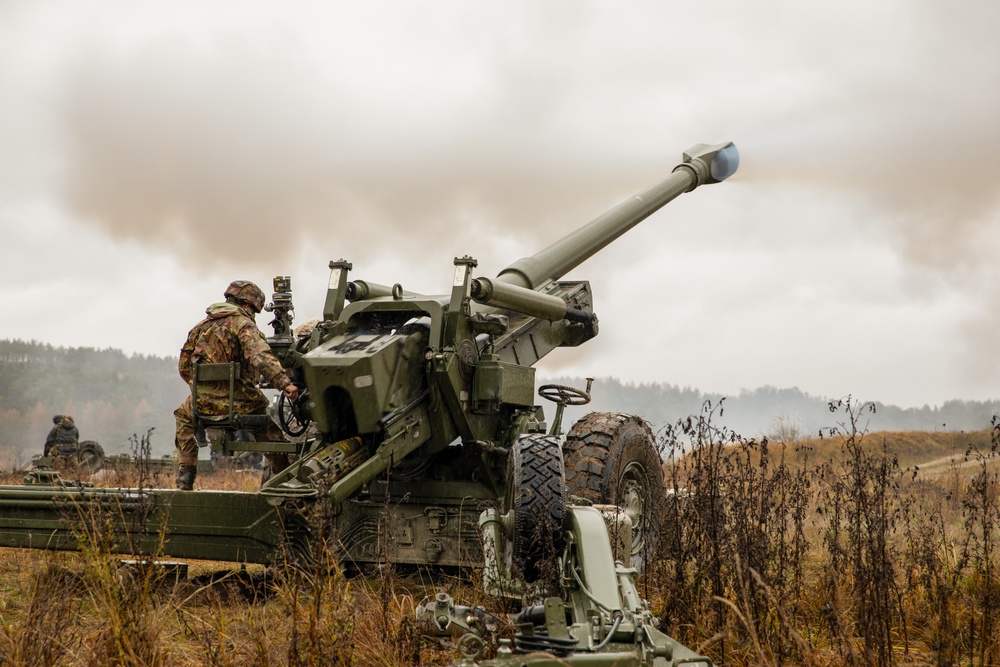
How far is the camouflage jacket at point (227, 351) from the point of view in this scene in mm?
7000

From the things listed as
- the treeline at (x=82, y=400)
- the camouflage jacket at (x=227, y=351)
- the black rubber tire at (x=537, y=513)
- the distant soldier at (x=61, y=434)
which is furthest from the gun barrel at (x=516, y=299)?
the treeline at (x=82, y=400)

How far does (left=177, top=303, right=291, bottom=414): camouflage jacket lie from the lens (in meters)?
7.00

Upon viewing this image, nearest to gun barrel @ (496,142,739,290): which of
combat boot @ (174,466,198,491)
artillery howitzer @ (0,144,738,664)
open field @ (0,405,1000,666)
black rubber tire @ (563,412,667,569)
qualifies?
artillery howitzer @ (0,144,738,664)

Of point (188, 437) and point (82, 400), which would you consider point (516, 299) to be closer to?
point (188, 437)

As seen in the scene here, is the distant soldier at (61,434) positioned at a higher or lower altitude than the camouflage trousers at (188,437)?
higher

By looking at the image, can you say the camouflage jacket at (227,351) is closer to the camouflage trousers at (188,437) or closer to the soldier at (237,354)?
the soldier at (237,354)

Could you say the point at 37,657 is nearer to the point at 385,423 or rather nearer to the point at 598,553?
the point at 598,553

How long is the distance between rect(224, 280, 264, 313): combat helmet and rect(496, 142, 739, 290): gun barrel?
192cm

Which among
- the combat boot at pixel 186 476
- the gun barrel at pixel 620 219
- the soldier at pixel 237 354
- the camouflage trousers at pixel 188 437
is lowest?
the combat boot at pixel 186 476

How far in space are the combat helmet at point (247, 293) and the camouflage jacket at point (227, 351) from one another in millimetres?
148

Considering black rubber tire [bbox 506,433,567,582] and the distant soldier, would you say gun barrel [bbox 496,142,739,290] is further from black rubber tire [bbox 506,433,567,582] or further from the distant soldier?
the distant soldier

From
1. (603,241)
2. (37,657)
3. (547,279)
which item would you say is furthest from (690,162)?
(37,657)

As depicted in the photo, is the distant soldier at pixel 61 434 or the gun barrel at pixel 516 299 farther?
the distant soldier at pixel 61 434

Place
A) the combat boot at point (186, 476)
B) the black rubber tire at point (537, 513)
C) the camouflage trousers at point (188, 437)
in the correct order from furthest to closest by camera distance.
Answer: the combat boot at point (186, 476)
the camouflage trousers at point (188, 437)
the black rubber tire at point (537, 513)
